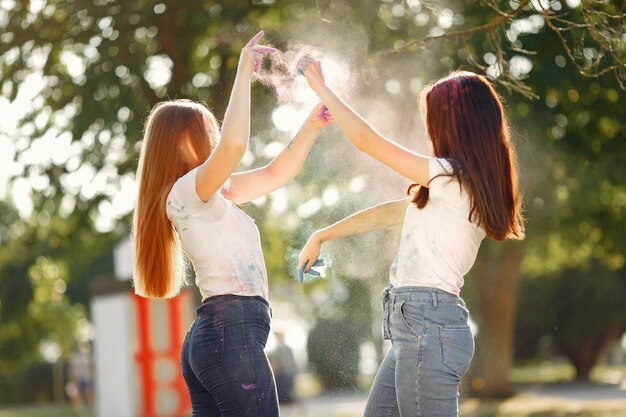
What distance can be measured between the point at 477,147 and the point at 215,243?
900 millimetres

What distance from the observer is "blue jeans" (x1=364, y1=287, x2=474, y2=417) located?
313 cm

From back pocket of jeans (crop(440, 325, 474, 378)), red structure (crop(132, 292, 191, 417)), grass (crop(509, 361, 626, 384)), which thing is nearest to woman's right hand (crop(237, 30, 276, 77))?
back pocket of jeans (crop(440, 325, 474, 378))

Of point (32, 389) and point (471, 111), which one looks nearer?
point (471, 111)

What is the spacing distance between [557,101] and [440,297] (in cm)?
845

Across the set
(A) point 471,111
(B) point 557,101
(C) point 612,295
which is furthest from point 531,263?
(A) point 471,111

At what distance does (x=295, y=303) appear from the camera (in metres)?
30.1

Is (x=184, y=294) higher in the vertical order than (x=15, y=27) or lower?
lower

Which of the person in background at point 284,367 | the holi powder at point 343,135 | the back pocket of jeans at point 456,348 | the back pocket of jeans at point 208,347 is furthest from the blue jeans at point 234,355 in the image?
the person in background at point 284,367

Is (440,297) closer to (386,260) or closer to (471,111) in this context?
(471,111)

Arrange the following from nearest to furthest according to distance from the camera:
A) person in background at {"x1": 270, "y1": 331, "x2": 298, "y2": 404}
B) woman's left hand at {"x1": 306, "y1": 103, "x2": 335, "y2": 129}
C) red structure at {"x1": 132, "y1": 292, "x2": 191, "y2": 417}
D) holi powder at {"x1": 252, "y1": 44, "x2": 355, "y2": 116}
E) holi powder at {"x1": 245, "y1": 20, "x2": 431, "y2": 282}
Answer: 1. woman's left hand at {"x1": 306, "y1": 103, "x2": 335, "y2": 129}
2. holi powder at {"x1": 252, "y1": 44, "x2": 355, "y2": 116}
3. holi powder at {"x1": 245, "y1": 20, "x2": 431, "y2": 282}
4. person in background at {"x1": 270, "y1": 331, "x2": 298, "y2": 404}
5. red structure at {"x1": 132, "y1": 292, "x2": 191, "y2": 417}

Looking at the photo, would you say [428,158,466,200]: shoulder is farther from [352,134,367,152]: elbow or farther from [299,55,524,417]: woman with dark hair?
[352,134,367,152]: elbow

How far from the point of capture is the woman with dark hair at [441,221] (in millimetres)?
3160

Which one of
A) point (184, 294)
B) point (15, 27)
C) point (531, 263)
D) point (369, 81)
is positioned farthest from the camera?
point (531, 263)

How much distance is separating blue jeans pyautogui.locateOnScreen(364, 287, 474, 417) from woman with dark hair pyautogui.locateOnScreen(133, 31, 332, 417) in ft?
1.35
